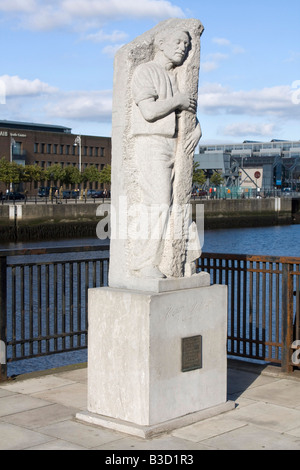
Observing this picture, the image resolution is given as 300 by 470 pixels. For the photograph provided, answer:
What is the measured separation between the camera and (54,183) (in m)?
97.6

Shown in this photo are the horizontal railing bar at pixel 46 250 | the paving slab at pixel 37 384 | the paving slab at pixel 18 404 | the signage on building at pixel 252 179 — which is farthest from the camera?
the signage on building at pixel 252 179

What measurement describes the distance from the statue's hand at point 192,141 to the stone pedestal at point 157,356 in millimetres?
1182

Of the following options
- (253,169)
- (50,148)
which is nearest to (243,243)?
(50,148)

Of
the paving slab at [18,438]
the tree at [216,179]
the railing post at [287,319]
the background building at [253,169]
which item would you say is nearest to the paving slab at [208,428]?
the paving slab at [18,438]

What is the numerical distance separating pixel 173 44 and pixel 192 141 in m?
0.88

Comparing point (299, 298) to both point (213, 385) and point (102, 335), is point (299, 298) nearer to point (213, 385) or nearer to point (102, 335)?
point (213, 385)

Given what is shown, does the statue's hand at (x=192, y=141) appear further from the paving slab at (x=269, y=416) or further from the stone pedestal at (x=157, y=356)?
the paving slab at (x=269, y=416)

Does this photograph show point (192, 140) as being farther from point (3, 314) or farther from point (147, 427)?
point (3, 314)

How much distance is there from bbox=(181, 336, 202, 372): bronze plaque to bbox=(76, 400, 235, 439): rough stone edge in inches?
16.5

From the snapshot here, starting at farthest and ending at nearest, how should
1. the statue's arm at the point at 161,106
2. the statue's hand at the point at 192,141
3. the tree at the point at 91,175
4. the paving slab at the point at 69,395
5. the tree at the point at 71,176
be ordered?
the tree at the point at 91,175 < the tree at the point at 71,176 < the paving slab at the point at 69,395 < the statue's hand at the point at 192,141 < the statue's arm at the point at 161,106

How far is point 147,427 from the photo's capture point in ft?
19.0

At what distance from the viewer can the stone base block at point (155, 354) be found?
5844mm

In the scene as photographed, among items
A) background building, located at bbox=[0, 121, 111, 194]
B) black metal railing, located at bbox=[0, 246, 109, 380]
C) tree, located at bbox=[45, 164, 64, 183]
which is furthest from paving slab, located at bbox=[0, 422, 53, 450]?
background building, located at bbox=[0, 121, 111, 194]

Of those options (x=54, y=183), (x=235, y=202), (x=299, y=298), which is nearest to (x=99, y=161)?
(x=54, y=183)
